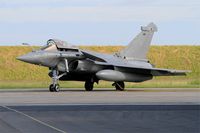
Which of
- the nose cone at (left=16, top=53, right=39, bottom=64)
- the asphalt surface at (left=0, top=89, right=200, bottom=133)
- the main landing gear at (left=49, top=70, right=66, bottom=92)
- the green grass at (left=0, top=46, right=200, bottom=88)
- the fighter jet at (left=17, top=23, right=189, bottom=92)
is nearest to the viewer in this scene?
the asphalt surface at (left=0, top=89, right=200, bottom=133)

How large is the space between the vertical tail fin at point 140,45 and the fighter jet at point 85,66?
24.4 inches

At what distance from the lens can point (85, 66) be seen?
122ft

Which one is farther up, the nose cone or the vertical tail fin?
Result: the vertical tail fin

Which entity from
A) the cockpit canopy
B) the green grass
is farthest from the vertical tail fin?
the green grass

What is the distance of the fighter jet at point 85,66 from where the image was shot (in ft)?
118

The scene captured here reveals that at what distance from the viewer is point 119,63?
124ft

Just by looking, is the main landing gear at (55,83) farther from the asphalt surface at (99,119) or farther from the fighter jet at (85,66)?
the asphalt surface at (99,119)

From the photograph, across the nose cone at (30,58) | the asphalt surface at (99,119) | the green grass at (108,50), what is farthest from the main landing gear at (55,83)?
the green grass at (108,50)

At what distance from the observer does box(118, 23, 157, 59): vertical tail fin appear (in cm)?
4022

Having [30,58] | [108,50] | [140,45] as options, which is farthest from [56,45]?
[108,50]

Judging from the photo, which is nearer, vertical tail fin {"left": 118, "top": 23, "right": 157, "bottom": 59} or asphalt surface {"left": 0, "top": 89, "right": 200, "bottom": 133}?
asphalt surface {"left": 0, "top": 89, "right": 200, "bottom": 133}

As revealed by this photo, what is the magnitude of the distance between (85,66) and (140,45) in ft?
16.1

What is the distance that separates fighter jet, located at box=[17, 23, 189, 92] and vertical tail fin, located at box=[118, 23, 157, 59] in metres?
0.62

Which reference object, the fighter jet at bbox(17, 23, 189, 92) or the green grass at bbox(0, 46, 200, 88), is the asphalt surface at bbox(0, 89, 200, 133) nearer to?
the fighter jet at bbox(17, 23, 189, 92)
